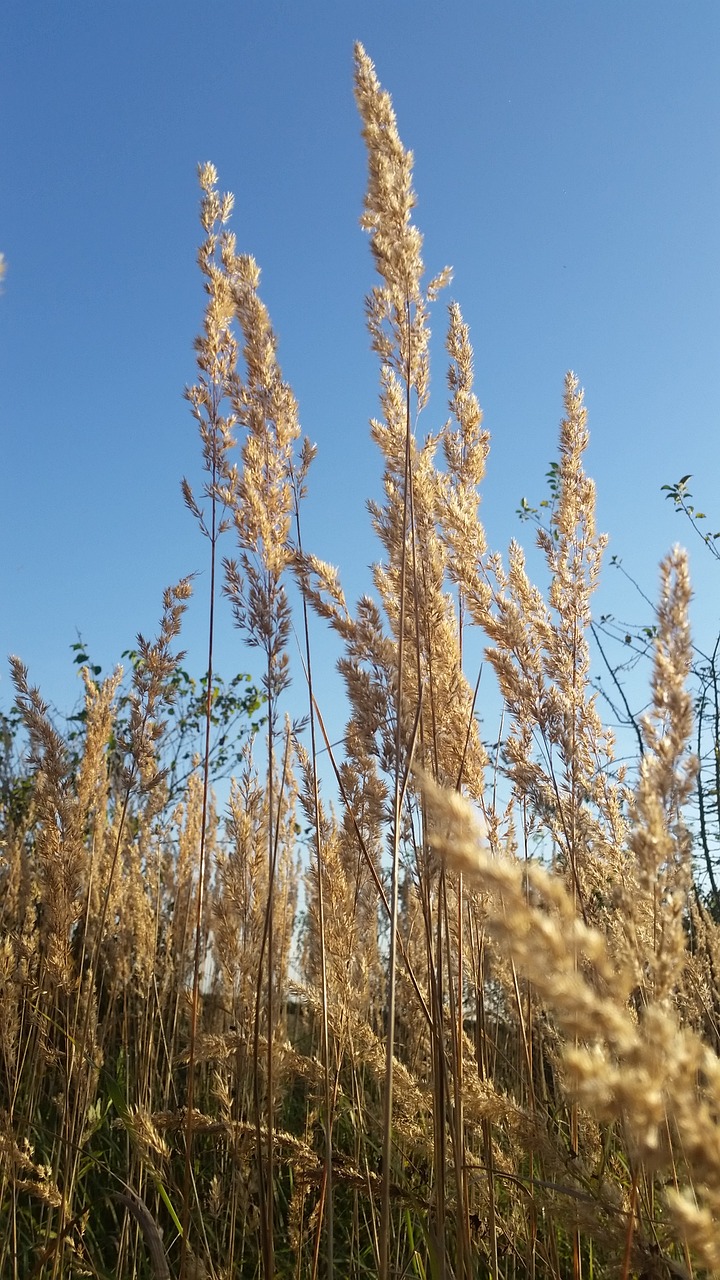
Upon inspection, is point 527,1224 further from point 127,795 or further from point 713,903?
point 713,903

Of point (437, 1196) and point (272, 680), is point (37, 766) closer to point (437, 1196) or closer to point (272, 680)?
point (272, 680)

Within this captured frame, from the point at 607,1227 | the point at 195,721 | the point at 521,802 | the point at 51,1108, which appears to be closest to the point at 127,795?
the point at 521,802

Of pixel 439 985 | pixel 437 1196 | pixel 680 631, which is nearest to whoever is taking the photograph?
pixel 680 631

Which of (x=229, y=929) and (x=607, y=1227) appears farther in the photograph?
(x=229, y=929)

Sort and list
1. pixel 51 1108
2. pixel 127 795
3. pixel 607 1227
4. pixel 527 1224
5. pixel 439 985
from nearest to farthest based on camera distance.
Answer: pixel 607 1227, pixel 439 985, pixel 527 1224, pixel 127 795, pixel 51 1108

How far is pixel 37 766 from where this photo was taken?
2.50m

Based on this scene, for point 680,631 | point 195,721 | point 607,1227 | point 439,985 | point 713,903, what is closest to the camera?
point 680,631

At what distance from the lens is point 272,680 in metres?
2.37

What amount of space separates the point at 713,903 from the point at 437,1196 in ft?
17.6

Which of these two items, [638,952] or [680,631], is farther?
[680,631]

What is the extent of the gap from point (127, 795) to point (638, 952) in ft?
5.93

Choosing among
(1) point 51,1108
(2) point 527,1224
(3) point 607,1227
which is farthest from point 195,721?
(3) point 607,1227

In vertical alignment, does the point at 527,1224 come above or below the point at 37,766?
below

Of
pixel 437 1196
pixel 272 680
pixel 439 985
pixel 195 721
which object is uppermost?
pixel 195 721
